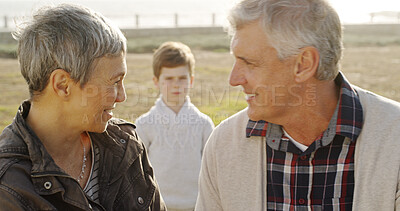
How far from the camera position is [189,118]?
3.93 metres

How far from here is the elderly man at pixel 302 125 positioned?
2.17 meters

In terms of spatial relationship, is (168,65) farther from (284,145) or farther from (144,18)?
(144,18)

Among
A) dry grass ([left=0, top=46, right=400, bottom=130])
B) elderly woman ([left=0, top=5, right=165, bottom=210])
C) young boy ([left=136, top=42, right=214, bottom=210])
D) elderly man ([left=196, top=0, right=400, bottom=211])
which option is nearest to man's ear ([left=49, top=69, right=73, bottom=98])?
elderly woman ([left=0, top=5, right=165, bottom=210])

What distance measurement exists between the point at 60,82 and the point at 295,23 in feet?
3.74

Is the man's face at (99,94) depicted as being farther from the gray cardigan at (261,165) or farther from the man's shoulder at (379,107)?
the man's shoulder at (379,107)

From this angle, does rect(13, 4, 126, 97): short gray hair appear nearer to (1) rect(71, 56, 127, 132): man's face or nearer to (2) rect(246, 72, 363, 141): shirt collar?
(1) rect(71, 56, 127, 132): man's face

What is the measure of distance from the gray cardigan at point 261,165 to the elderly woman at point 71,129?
0.35m

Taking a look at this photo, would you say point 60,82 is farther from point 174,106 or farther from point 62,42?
point 174,106

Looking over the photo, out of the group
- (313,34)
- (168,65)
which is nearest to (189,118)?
(168,65)

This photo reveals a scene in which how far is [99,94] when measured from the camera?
7.32 ft

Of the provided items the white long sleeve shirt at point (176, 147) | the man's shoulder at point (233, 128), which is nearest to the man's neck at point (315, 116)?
the man's shoulder at point (233, 128)

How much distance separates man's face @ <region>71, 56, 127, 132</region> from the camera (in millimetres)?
2197

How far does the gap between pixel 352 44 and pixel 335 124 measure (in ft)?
51.1

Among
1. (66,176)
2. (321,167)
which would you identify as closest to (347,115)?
(321,167)
